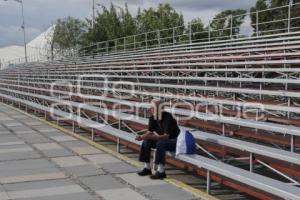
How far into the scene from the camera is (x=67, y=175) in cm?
773

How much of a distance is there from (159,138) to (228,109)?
2.91 m

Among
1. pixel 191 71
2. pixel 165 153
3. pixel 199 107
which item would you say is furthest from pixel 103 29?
pixel 165 153

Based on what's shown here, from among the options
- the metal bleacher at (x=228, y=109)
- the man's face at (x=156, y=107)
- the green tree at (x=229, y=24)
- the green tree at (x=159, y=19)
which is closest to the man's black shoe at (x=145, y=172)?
the metal bleacher at (x=228, y=109)

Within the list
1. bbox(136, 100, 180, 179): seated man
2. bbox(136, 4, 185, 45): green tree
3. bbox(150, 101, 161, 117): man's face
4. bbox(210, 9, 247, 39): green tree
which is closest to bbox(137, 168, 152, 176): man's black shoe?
bbox(136, 100, 180, 179): seated man

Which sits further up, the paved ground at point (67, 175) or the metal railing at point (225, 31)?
the metal railing at point (225, 31)

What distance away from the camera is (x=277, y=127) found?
6746mm

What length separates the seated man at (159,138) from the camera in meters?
7.27

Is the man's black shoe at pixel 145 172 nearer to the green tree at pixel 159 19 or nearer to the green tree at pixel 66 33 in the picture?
the green tree at pixel 159 19

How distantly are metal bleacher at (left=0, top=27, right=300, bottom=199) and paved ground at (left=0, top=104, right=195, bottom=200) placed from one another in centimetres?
52

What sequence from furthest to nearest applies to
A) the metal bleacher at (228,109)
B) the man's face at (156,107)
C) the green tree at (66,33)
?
1. the green tree at (66,33)
2. the man's face at (156,107)
3. the metal bleacher at (228,109)

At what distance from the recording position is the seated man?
7273mm

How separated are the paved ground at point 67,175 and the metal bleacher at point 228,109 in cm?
52

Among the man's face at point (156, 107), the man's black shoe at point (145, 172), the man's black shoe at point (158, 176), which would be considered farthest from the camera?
the man's face at point (156, 107)

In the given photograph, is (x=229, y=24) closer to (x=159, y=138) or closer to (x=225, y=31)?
(x=225, y=31)
